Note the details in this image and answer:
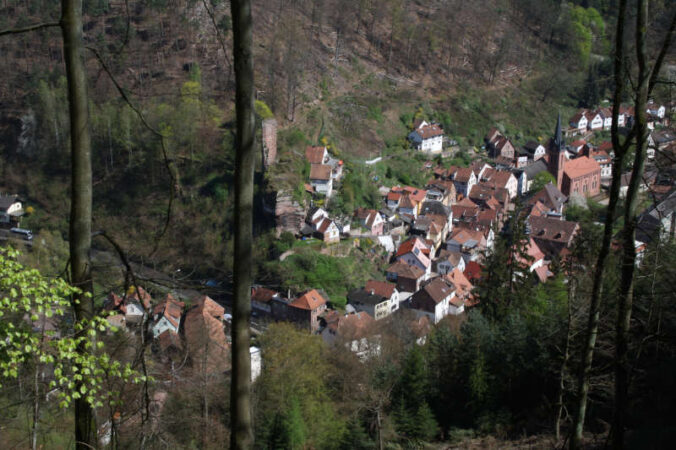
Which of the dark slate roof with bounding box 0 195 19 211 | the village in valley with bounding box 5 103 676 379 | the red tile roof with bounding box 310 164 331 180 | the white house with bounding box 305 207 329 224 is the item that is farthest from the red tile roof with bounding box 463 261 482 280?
the dark slate roof with bounding box 0 195 19 211

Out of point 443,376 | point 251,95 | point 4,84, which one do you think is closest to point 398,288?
point 443,376

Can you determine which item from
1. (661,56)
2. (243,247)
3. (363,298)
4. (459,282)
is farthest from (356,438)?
(459,282)

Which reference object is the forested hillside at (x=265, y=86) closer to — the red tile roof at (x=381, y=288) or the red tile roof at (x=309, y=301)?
the red tile roof at (x=309, y=301)

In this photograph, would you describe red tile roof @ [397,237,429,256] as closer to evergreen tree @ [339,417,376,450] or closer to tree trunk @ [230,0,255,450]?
evergreen tree @ [339,417,376,450]

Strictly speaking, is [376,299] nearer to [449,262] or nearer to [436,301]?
[436,301]

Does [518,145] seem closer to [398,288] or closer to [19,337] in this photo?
[398,288]

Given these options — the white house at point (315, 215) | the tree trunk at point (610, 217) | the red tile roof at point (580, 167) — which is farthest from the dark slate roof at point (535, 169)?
the tree trunk at point (610, 217)
